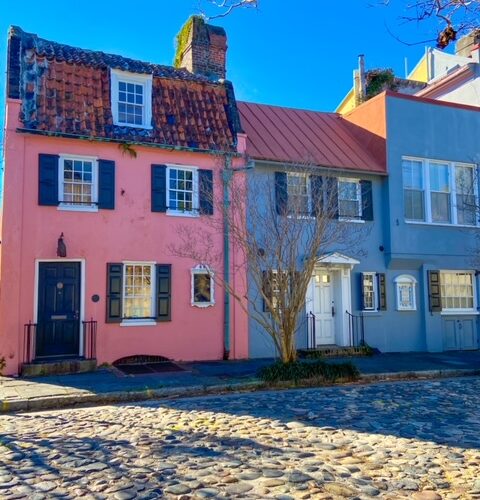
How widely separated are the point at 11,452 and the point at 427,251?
43.1ft

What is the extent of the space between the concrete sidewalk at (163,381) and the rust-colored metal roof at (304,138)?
5.45 metres

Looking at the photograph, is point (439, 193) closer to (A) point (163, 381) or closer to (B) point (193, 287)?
(B) point (193, 287)

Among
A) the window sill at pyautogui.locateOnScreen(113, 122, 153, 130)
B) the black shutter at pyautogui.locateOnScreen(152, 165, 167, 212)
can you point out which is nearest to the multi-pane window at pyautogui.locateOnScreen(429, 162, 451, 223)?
the black shutter at pyautogui.locateOnScreen(152, 165, 167, 212)

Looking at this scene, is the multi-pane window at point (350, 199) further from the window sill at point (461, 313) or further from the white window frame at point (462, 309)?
the window sill at point (461, 313)

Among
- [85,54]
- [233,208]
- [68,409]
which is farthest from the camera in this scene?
[85,54]

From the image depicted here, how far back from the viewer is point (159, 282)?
1322 cm

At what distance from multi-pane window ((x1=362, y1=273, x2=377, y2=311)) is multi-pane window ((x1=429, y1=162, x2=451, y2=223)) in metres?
2.85

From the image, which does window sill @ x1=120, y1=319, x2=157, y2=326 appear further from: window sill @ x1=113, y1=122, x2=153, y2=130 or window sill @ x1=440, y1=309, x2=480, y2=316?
window sill @ x1=440, y1=309, x2=480, y2=316

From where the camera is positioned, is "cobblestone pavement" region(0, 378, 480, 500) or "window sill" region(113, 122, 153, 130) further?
"window sill" region(113, 122, 153, 130)

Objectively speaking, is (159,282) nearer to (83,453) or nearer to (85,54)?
(85,54)

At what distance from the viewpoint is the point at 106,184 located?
12.9 metres

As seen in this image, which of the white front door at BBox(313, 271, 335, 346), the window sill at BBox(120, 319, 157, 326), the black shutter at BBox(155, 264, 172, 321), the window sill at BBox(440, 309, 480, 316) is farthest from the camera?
the window sill at BBox(440, 309, 480, 316)

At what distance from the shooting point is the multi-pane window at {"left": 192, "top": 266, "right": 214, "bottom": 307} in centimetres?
1357

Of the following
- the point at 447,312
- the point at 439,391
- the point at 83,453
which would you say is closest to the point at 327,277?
the point at 447,312
